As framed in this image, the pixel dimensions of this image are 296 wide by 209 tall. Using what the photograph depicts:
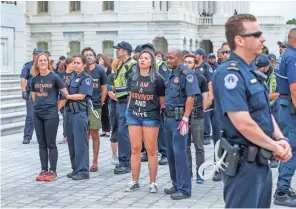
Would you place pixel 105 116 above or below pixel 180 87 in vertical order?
below

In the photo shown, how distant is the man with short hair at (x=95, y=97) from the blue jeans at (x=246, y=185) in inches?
216

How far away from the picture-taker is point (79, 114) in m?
9.04

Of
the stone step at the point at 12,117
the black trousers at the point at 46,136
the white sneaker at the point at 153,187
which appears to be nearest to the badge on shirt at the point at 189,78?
the white sneaker at the point at 153,187

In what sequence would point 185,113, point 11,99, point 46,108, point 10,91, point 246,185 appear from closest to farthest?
point 246,185 < point 185,113 < point 46,108 < point 11,99 < point 10,91

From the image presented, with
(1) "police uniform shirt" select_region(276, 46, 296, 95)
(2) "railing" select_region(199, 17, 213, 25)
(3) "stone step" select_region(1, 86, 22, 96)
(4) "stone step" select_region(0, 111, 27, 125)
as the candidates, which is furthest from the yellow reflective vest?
(2) "railing" select_region(199, 17, 213, 25)

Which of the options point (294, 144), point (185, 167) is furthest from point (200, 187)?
point (294, 144)

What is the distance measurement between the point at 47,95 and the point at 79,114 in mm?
570

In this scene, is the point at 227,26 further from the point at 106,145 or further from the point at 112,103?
the point at 106,145

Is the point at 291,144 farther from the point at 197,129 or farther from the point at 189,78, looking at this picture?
the point at 197,129

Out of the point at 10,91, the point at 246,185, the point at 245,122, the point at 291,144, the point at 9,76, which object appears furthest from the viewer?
the point at 9,76

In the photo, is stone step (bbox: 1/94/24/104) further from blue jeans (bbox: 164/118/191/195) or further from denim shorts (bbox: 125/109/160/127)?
blue jeans (bbox: 164/118/191/195)

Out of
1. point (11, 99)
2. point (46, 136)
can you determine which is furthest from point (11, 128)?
point (46, 136)

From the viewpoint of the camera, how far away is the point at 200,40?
53.8 m

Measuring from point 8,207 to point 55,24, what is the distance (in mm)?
42643
